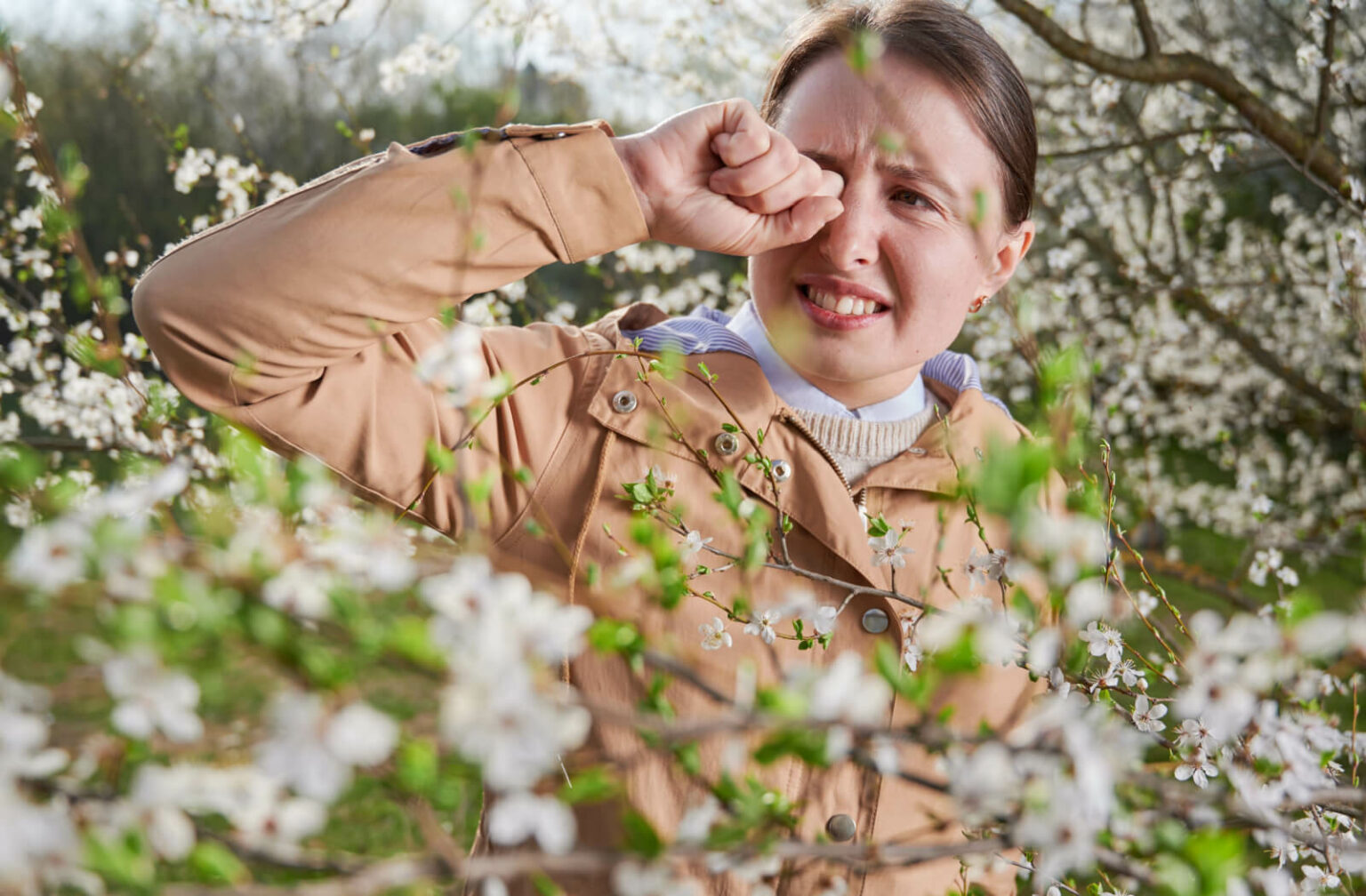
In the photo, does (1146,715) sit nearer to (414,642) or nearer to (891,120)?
(891,120)

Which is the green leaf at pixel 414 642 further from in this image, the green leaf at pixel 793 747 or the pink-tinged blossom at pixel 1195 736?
the pink-tinged blossom at pixel 1195 736

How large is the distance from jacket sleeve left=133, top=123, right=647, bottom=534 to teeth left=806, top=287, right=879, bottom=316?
1.32 feet

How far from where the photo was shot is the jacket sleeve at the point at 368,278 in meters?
1.24

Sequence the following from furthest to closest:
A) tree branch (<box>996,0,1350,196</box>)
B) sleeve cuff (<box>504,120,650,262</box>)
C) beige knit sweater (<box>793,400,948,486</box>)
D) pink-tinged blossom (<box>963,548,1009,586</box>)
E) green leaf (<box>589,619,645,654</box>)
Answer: tree branch (<box>996,0,1350,196</box>) → beige knit sweater (<box>793,400,948,486</box>) → sleeve cuff (<box>504,120,650,262</box>) → pink-tinged blossom (<box>963,548,1009,586</box>) → green leaf (<box>589,619,645,654</box>)

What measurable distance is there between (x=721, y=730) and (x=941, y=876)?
1441mm

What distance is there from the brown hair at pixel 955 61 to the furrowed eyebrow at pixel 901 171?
143 mm

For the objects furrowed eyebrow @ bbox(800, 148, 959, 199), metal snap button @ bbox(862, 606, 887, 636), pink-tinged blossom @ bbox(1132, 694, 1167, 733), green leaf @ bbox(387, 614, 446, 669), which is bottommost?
metal snap button @ bbox(862, 606, 887, 636)

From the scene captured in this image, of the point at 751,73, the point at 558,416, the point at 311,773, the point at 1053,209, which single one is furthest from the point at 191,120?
the point at 311,773

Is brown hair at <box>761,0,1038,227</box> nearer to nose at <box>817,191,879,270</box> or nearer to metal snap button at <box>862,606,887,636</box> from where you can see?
nose at <box>817,191,879,270</box>

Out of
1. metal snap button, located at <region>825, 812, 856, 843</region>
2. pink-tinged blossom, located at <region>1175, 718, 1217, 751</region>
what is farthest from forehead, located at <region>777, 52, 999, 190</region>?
metal snap button, located at <region>825, 812, 856, 843</region>

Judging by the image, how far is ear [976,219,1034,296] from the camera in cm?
189

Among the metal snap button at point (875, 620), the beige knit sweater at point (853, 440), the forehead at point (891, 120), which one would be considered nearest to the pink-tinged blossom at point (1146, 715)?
the metal snap button at point (875, 620)

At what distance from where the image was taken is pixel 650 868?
0.54m

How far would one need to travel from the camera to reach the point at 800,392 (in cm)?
184
